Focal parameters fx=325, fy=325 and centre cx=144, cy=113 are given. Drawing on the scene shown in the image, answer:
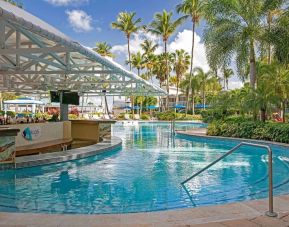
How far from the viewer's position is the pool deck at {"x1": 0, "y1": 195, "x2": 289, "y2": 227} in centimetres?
446

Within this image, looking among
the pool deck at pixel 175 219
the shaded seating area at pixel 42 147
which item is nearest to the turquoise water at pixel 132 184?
the pool deck at pixel 175 219

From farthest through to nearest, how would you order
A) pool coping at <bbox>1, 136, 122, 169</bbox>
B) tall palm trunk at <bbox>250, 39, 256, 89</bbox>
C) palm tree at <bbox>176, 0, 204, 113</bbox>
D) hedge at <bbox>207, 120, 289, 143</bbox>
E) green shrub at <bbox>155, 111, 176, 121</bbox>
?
green shrub at <bbox>155, 111, 176, 121</bbox> → palm tree at <bbox>176, 0, 204, 113</bbox> → tall palm trunk at <bbox>250, 39, 256, 89</bbox> → hedge at <bbox>207, 120, 289, 143</bbox> → pool coping at <bbox>1, 136, 122, 169</bbox>

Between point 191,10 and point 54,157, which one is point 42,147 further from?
point 191,10

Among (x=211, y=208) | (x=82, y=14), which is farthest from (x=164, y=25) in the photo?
(x=211, y=208)

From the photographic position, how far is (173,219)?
15.4ft

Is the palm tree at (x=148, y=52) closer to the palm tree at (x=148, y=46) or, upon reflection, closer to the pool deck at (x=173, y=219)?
the palm tree at (x=148, y=46)

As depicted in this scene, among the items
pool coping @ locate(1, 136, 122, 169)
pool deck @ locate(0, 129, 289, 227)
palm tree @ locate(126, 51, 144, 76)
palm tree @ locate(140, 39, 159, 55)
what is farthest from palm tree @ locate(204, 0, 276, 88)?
palm tree @ locate(140, 39, 159, 55)

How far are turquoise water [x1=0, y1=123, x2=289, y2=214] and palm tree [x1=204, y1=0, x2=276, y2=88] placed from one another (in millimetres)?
8447

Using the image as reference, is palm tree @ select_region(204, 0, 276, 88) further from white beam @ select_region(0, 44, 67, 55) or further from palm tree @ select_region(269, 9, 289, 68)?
white beam @ select_region(0, 44, 67, 55)

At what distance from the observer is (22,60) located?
13867mm

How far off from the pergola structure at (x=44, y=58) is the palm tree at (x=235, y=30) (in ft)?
17.7

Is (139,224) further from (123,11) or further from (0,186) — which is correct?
(123,11)

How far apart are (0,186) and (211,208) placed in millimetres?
5344

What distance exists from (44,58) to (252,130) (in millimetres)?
11364
